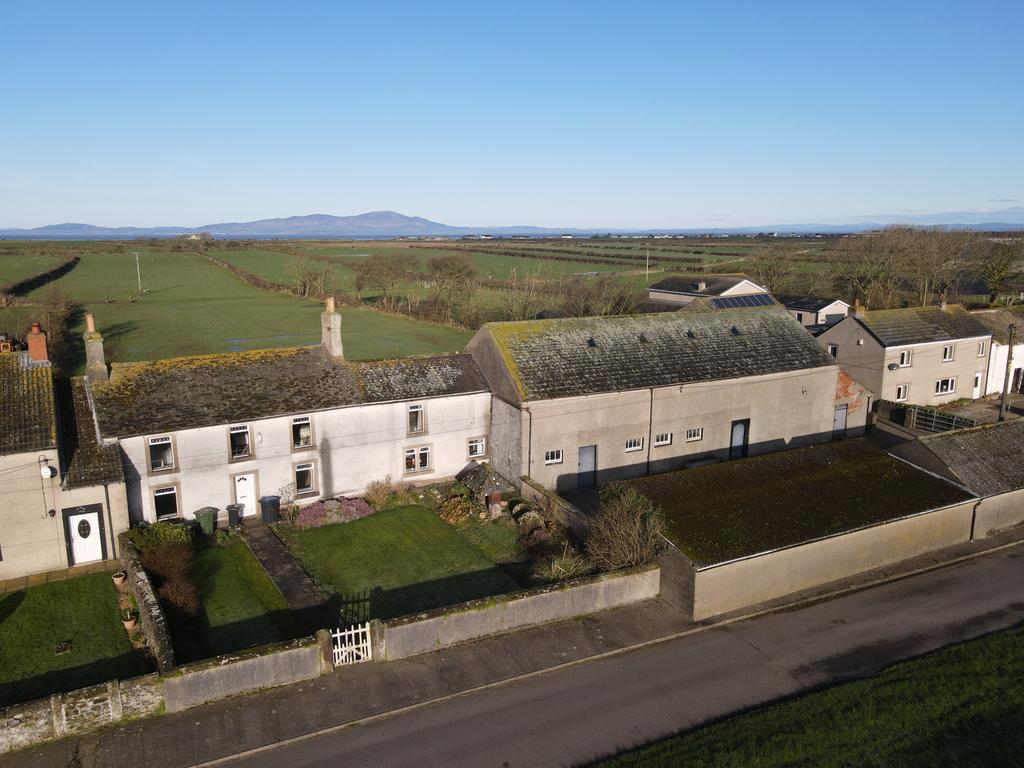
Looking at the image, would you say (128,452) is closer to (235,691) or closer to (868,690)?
(235,691)

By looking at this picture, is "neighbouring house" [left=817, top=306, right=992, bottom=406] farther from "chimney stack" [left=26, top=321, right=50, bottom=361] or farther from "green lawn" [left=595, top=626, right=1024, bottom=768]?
"chimney stack" [left=26, top=321, right=50, bottom=361]

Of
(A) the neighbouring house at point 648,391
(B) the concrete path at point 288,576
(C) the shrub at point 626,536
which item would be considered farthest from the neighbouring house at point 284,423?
(C) the shrub at point 626,536

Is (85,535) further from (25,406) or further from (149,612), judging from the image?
(149,612)

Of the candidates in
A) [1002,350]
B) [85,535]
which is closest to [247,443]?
[85,535]

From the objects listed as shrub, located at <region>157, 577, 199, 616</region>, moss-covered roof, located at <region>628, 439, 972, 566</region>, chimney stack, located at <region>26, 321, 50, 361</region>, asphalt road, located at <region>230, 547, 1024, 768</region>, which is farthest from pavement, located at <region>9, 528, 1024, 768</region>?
chimney stack, located at <region>26, 321, 50, 361</region>

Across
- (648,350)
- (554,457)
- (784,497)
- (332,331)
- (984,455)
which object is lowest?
(554,457)

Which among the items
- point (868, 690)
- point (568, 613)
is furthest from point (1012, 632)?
point (568, 613)
